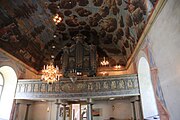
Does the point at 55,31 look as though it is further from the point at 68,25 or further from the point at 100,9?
the point at 100,9

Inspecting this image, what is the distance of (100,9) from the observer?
1015 centimetres

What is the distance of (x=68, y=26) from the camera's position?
1243 cm

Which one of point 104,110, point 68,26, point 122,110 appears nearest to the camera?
point 122,110

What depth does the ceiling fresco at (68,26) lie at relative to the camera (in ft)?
27.6

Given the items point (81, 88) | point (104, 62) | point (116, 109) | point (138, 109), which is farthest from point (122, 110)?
point (81, 88)

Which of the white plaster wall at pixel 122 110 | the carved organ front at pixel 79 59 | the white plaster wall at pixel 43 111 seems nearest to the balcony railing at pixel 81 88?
the carved organ front at pixel 79 59

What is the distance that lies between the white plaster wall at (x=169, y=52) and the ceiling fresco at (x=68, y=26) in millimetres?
1001

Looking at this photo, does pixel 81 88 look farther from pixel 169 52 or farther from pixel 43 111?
pixel 169 52

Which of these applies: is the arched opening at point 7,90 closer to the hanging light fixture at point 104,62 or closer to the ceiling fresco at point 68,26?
the ceiling fresco at point 68,26

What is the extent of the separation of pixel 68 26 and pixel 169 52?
9177 millimetres

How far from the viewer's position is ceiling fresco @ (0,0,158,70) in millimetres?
8405

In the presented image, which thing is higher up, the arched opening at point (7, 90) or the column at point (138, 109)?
the arched opening at point (7, 90)

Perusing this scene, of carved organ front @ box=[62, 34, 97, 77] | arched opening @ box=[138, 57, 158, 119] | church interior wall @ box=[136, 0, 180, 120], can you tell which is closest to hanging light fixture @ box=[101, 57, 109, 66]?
carved organ front @ box=[62, 34, 97, 77]

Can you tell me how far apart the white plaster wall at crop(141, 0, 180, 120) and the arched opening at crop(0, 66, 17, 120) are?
9233 mm
